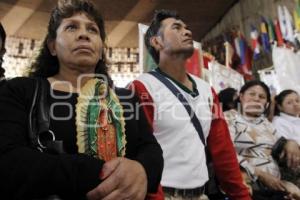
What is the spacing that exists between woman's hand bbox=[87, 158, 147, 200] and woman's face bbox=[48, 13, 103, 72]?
16.1 inches

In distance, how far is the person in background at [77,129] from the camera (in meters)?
0.84

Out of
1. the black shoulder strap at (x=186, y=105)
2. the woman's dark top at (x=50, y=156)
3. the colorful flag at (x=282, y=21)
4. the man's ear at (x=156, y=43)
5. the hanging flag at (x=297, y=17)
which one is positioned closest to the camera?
the woman's dark top at (x=50, y=156)

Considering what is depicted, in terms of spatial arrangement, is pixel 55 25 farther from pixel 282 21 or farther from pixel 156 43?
pixel 282 21

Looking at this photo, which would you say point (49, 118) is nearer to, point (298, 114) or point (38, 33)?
point (298, 114)

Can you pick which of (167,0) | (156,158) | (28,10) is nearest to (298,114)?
(156,158)

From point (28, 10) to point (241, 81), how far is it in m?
3.68

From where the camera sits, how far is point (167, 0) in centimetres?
561

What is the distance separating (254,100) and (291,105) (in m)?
0.68

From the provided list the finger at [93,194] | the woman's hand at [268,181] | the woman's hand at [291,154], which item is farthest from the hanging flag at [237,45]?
the finger at [93,194]

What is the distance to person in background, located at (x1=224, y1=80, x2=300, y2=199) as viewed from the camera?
7.18 feet

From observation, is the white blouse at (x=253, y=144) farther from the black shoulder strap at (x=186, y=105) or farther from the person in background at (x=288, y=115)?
the black shoulder strap at (x=186, y=105)

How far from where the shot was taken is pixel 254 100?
105 inches

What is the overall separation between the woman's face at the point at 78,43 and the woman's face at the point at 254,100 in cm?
168

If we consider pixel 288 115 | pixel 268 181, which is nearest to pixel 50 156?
pixel 268 181
